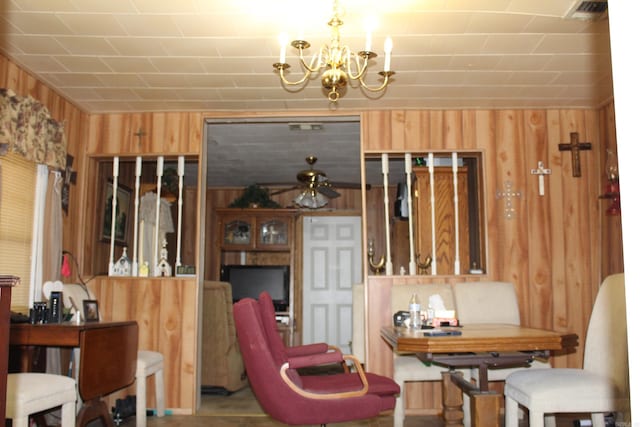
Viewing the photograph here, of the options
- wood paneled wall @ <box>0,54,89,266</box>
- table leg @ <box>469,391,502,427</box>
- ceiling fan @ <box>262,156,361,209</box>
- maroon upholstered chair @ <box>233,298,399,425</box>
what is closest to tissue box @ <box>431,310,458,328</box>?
table leg @ <box>469,391,502,427</box>

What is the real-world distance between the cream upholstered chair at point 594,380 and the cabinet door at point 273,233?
4655 mm

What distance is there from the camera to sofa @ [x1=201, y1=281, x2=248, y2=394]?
16.0 ft

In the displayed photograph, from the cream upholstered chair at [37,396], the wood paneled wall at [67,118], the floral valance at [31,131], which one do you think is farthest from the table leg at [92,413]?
the floral valance at [31,131]

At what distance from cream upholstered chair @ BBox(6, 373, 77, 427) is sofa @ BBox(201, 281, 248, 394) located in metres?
1.90

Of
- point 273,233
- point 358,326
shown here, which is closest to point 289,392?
point 358,326

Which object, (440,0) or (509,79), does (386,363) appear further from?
(440,0)

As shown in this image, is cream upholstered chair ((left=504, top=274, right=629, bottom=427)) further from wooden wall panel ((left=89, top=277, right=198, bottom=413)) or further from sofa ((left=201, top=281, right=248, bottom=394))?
sofa ((left=201, top=281, right=248, bottom=394))

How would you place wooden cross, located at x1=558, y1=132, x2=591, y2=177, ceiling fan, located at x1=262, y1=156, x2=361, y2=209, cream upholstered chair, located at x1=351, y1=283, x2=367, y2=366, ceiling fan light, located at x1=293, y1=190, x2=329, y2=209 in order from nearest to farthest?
cream upholstered chair, located at x1=351, y1=283, x2=367, y2=366
wooden cross, located at x1=558, y1=132, x2=591, y2=177
ceiling fan, located at x1=262, y1=156, x2=361, y2=209
ceiling fan light, located at x1=293, y1=190, x2=329, y2=209

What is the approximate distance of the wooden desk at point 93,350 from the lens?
2990mm

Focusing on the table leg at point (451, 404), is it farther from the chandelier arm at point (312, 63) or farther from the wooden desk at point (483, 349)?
A: the chandelier arm at point (312, 63)

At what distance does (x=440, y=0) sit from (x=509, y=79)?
1.32 metres

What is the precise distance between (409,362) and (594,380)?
1.27 metres

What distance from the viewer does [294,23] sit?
3104 mm

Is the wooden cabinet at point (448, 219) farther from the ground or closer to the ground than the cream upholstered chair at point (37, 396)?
farther from the ground
